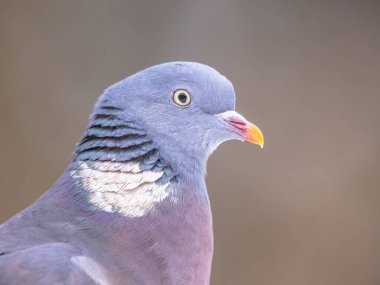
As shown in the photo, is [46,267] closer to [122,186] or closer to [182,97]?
[122,186]

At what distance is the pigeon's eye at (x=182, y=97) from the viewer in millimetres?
1481

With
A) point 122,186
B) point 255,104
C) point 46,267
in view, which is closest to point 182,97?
point 122,186

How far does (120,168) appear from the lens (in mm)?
1343

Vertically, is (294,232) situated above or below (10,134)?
below

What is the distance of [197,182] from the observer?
56.7 inches

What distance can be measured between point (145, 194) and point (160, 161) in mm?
94

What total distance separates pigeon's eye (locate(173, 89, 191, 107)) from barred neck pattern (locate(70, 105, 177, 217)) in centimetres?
13

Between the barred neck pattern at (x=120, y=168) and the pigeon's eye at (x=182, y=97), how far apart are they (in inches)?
5.3

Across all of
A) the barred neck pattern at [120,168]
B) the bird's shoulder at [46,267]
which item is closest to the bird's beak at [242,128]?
the barred neck pattern at [120,168]

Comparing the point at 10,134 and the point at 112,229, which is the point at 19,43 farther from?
the point at 112,229

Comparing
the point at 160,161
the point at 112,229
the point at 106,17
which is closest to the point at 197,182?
the point at 160,161

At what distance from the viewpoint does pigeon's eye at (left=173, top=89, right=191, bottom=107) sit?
1.48m

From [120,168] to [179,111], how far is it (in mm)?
225

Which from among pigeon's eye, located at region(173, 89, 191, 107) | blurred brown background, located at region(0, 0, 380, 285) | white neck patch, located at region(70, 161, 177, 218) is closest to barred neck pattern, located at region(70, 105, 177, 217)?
white neck patch, located at region(70, 161, 177, 218)
